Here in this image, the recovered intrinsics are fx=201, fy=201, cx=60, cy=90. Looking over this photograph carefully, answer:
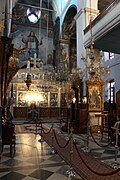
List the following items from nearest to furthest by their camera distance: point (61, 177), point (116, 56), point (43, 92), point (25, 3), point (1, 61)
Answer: point (61, 177) < point (1, 61) < point (116, 56) < point (43, 92) < point (25, 3)

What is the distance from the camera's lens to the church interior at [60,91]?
14.7 ft

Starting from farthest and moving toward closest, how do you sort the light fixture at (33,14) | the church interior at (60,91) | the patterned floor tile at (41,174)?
the light fixture at (33,14) < the church interior at (60,91) < the patterned floor tile at (41,174)

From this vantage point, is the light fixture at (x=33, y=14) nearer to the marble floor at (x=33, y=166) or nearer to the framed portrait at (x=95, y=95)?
the framed portrait at (x=95, y=95)

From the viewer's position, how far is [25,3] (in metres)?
23.1

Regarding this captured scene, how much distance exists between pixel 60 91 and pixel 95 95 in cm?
919

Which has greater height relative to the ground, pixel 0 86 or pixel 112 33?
pixel 112 33

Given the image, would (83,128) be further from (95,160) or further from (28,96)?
(28,96)

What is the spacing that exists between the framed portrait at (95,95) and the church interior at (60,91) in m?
Result: 0.05

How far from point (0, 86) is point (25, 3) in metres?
21.1

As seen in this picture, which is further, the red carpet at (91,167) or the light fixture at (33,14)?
the light fixture at (33,14)

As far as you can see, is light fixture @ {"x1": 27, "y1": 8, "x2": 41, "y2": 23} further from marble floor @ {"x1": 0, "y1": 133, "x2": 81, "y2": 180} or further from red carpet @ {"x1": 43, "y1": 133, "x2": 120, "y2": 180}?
red carpet @ {"x1": 43, "y1": 133, "x2": 120, "y2": 180}

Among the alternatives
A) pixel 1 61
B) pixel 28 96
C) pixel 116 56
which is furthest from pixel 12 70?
pixel 28 96

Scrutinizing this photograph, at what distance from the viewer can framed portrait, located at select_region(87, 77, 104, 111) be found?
10.2 meters

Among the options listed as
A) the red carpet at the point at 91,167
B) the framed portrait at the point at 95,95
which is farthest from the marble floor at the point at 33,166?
the framed portrait at the point at 95,95
